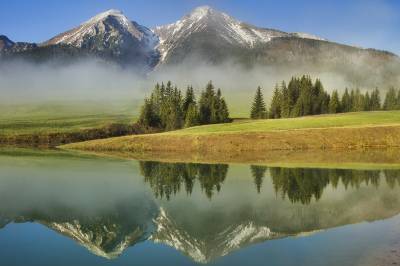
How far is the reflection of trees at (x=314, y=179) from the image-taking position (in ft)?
144

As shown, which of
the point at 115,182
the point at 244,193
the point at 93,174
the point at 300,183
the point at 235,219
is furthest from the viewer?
the point at 93,174

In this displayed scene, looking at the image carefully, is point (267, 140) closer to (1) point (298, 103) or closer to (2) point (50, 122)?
(1) point (298, 103)

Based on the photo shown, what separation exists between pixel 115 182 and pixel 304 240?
107 feet

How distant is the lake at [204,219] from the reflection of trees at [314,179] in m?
0.11

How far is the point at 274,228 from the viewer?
97.1ft

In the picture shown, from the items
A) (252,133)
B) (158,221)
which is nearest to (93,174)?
(158,221)

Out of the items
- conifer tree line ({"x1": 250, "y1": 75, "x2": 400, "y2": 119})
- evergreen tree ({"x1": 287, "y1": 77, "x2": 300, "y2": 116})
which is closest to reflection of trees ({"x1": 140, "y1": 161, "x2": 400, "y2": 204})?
conifer tree line ({"x1": 250, "y1": 75, "x2": 400, "y2": 119})

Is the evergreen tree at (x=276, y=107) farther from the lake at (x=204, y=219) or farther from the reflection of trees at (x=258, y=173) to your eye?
the lake at (x=204, y=219)

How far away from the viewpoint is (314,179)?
53.2m

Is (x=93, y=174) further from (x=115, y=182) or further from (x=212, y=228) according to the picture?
(x=212, y=228)

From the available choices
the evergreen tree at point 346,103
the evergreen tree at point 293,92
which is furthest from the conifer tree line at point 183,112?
the evergreen tree at point 346,103

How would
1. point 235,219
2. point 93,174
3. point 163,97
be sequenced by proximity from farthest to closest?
point 163,97, point 93,174, point 235,219

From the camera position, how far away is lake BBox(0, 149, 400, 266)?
921 inches

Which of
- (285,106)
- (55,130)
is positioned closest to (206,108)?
(285,106)
